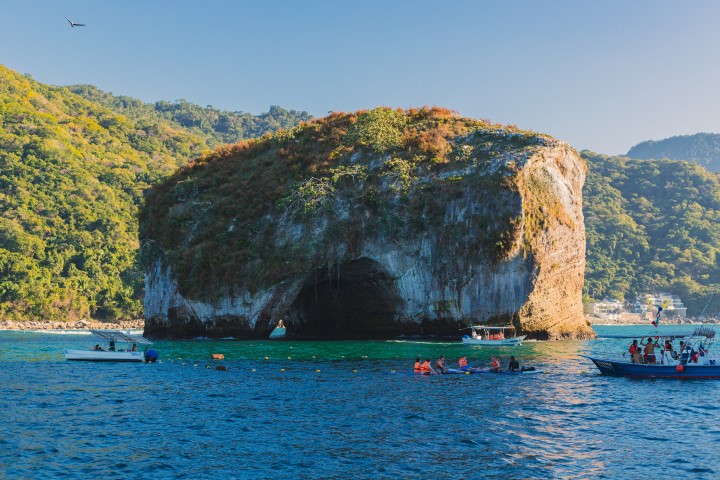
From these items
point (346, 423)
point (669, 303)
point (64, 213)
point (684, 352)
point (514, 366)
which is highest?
point (64, 213)

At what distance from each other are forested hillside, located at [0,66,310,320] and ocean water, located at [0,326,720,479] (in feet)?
275

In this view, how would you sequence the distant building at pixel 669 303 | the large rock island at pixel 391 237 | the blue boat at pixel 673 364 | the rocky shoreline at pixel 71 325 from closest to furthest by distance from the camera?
1. the blue boat at pixel 673 364
2. the large rock island at pixel 391 237
3. the rocky shoreline at pixel 71 325
4. the distant building at pixel 669 303

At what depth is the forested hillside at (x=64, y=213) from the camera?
11794cm

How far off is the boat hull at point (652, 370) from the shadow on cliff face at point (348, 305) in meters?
28.1

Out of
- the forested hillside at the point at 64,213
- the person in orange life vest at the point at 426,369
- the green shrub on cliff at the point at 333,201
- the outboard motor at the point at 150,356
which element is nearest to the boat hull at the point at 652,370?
the person in orange life vest at the point at 426,369

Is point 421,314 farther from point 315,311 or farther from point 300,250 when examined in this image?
point 315,311

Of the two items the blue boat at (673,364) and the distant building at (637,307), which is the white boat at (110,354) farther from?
the distant building at (637,307)

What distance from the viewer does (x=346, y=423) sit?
2452 cm

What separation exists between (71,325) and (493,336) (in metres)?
82.5

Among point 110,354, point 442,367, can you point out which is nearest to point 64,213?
point 110,354

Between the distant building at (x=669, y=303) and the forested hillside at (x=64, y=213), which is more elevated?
the forested hillside at (x=64, y=213)

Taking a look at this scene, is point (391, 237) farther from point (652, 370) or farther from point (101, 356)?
point (652, 370)

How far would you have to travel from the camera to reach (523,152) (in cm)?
6712

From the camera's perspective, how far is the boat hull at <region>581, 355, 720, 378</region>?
1476 inches
